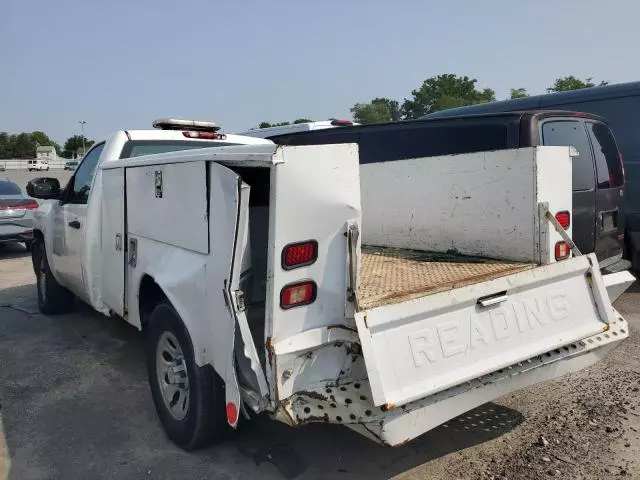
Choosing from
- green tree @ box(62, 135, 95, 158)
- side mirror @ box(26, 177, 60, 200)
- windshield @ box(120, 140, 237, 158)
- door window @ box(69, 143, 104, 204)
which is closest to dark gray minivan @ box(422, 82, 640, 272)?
windshield @ box(120, 140, 237, 158)

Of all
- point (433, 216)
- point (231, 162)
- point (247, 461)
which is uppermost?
point (231, 162)

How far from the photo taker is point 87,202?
4.49m

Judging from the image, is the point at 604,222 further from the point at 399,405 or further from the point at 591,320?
the point at 399,405

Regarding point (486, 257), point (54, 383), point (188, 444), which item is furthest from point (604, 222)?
point (54, 383)

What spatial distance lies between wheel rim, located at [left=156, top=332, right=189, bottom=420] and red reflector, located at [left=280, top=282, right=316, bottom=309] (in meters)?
1.03

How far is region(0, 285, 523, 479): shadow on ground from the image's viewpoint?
3014mm

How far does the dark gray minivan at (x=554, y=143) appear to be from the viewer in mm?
4422

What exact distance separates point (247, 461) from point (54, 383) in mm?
2096

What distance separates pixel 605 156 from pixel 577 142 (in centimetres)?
59

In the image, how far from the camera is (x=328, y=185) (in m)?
2.40

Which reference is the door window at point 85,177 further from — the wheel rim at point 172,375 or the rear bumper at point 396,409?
the rear bumper at point 396,409

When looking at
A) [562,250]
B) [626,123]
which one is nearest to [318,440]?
[562,250]

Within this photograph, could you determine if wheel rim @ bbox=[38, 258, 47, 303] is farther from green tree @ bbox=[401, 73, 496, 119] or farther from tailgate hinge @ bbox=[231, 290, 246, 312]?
green tree @ bbox=[401, 73, 496, 119]

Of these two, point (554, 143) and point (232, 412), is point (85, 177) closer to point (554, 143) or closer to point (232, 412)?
point (232, 412)
